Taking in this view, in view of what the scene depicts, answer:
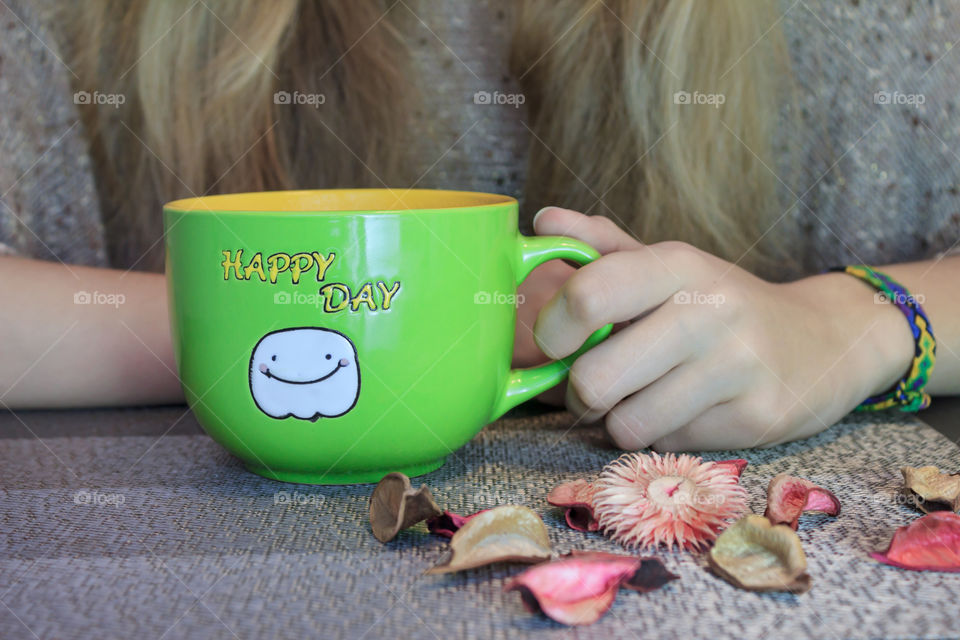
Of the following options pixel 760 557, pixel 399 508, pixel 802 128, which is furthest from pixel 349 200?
pixel 802 128

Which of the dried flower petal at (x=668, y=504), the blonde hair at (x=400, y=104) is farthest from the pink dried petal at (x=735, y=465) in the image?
the blonde hair at (x=400, y=104)

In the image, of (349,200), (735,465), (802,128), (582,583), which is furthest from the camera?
(802,128)

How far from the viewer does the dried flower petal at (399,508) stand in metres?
0.41

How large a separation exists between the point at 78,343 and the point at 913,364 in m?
0.70

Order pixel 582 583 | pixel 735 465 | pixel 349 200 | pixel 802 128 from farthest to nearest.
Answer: pixel 802 128 → pixel 349 200 → pixel 735 465 → pixel 582 583

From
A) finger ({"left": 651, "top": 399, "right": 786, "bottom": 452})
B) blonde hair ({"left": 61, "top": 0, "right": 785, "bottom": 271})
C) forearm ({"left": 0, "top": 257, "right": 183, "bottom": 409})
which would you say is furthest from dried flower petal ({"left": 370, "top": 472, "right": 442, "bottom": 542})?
blonde hair ({"left": 61, "top": 0, "right": 785, "bottom": 271})

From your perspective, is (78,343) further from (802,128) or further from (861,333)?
(802,128)

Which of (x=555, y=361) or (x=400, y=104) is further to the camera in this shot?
(x=400, y=104)

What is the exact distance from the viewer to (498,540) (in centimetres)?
39

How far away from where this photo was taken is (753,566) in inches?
15.0

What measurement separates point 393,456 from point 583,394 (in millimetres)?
138

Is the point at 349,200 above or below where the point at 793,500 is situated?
above

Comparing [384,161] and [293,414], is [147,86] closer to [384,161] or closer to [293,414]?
[384,161]

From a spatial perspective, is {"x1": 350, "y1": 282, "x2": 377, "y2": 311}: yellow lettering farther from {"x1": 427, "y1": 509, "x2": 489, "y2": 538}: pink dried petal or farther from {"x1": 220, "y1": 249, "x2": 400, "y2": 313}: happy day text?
{"x1": 427, "y1": 509, "x2": 489, "y2": 538}: pink dried petal
